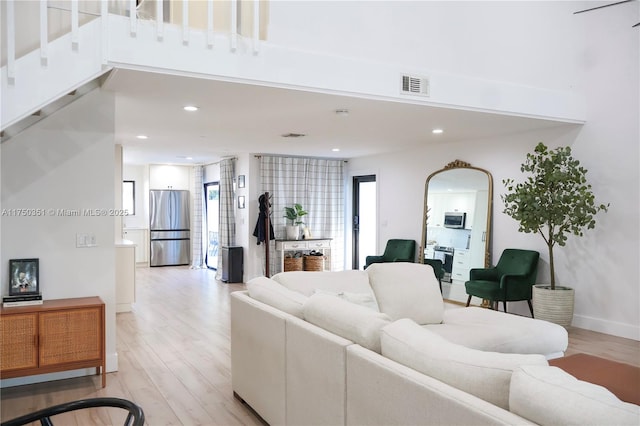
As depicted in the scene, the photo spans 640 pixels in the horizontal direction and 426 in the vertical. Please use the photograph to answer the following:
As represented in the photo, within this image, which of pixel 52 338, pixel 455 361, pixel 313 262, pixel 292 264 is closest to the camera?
pixel 455 361

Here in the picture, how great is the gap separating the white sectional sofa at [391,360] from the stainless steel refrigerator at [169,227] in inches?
311

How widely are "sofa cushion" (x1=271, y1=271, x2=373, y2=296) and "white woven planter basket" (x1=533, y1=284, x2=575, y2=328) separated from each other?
2486 millimetres

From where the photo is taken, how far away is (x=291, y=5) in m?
3.99

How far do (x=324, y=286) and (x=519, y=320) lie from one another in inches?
58.0

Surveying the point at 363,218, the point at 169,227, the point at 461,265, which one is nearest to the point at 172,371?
the point at 461,265

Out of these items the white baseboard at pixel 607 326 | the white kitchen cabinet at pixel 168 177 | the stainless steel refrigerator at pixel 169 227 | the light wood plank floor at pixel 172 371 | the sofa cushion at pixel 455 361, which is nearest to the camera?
the sofa cushion at pixel 455 361

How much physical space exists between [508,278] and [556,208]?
3.20ft

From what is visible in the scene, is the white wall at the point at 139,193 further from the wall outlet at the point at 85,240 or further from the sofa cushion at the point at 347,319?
the sofa cushion at the point at 347,319

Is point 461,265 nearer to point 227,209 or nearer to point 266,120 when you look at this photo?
point 266,120

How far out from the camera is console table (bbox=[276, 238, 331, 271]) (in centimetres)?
861

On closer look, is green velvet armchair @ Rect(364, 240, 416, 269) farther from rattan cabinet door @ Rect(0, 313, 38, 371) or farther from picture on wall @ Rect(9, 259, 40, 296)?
rattan cabinet door @ Rect(0, 313, 38, 371)

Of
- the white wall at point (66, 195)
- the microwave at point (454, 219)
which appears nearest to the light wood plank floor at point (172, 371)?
the white wall at point (66, 195)

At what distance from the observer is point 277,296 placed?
121 inches

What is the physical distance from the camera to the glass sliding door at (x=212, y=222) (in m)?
10.6
